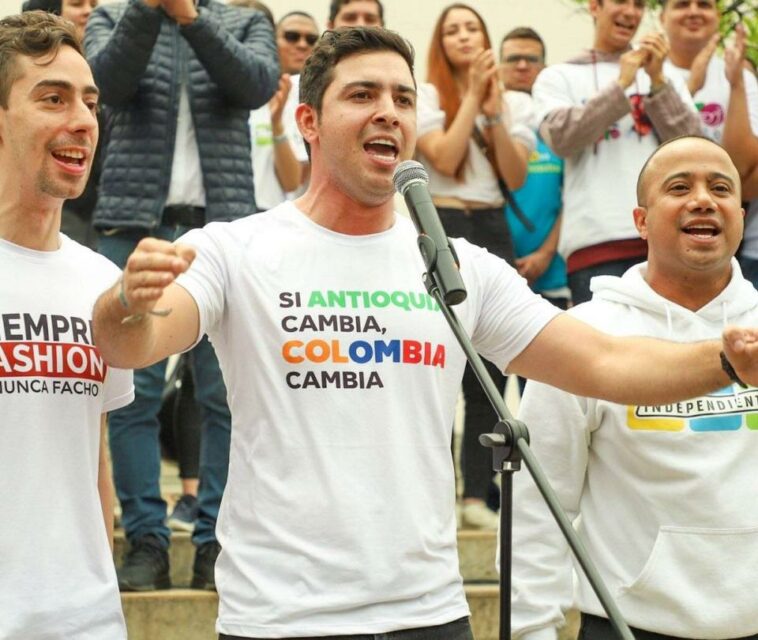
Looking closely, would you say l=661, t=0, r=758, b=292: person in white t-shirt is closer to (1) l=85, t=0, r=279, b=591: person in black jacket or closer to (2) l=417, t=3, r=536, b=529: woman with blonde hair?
(2) l=417, t=3, r=536, b=529: woman with blonde hair

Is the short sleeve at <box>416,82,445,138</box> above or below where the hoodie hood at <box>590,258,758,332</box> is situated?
above

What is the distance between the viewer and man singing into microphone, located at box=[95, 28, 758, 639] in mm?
3539

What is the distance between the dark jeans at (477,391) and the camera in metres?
6.68

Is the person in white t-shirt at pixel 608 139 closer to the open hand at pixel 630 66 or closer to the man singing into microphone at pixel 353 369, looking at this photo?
the open hand at pixel 630 66

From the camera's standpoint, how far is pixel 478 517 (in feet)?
22.0

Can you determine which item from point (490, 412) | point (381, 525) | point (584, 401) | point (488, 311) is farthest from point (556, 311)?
point (490, 412)

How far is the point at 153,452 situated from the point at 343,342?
2.23 m

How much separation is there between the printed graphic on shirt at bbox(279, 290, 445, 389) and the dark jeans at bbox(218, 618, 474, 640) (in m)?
0.58

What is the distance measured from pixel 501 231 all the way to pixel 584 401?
261 centimetres

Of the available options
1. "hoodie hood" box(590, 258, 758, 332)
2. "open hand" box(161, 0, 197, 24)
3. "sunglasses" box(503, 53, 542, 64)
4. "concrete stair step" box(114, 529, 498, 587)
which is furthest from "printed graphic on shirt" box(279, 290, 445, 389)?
"sunglasses" box(503, 53, 542, 64)

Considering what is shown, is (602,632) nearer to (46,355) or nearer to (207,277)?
(207,277)

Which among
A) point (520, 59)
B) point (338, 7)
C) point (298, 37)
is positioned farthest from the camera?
point (520, 59)

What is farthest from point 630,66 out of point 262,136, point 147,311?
point 147,311

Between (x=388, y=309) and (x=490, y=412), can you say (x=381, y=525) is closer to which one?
(x=388, y=309)
